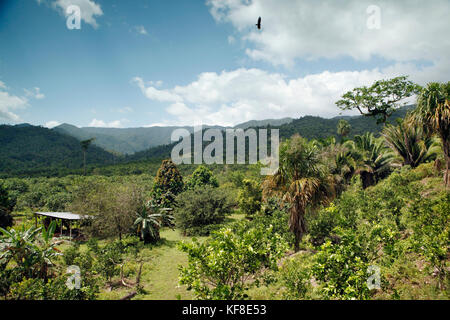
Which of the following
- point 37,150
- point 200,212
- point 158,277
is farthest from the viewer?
point 37,150

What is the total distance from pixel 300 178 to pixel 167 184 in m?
24.1

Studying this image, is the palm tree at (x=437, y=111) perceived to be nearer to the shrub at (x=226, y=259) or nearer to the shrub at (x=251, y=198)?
the shrub at (x=226, y=259)

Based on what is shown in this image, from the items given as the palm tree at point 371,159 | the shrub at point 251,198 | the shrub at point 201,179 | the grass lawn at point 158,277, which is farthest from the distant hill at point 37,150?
the palm tree at point 371,159

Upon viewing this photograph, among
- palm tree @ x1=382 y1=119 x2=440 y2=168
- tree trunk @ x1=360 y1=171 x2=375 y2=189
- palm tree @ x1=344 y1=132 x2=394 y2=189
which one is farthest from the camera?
tree trunk @ x1=360 y1=171 x2=375 y2=189

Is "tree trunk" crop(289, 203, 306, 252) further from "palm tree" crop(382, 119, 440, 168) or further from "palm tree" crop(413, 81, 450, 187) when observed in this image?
"palm tree" crop(382, 119, 440, 168)

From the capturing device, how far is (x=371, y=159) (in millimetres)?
19766

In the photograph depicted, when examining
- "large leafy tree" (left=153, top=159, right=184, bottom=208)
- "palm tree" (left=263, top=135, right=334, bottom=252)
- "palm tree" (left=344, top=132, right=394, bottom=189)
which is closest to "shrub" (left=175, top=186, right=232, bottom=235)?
"large leafy tree" (left=153, top=159, right=184, bottom=208)

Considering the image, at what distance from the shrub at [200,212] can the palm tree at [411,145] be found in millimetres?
16113

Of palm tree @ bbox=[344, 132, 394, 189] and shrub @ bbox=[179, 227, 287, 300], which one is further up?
palm tree @ bbox=[344, 132, 394, 189]

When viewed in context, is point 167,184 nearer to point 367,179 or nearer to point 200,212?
point 200,212

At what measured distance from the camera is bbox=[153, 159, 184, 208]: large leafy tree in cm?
2929

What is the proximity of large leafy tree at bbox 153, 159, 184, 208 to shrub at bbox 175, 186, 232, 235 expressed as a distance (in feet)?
19.3

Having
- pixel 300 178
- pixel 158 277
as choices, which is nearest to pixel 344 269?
pixel 300 178

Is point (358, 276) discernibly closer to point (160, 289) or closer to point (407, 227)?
point (407, 227)
